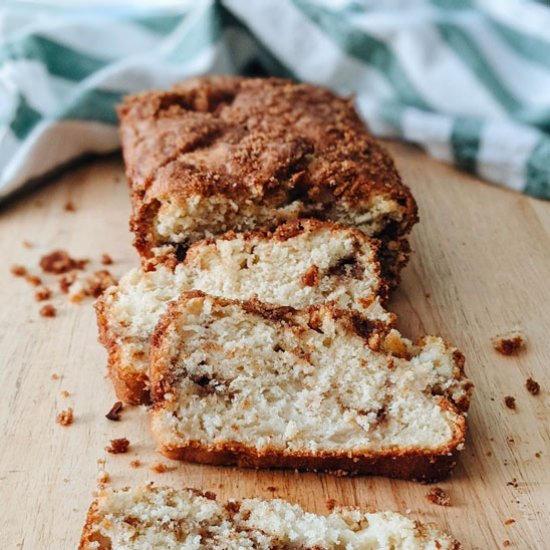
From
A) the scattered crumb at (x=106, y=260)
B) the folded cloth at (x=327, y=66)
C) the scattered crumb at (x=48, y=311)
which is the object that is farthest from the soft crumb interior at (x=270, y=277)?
the folded cloth at (x=327, y=66)

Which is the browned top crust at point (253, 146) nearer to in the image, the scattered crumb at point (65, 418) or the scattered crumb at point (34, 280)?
the scattered crumb at point (34, 280)

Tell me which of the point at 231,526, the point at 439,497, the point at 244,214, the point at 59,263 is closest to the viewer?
the point at 231,526

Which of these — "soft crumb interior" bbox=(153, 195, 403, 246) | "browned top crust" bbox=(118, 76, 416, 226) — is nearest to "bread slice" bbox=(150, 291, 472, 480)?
"soft crumb interior" bbox=(153, 195, 403, 246)

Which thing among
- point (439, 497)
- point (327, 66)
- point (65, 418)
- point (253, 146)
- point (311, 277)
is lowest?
point (65, 418)

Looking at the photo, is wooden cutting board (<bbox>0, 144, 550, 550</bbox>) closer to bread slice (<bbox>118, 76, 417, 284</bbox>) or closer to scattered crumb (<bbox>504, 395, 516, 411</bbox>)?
scattered crumb (<bbox>504, 395, 516, 411</bbox>)

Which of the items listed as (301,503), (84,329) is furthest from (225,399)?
(84,329)

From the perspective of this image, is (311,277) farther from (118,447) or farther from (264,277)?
(118,447)

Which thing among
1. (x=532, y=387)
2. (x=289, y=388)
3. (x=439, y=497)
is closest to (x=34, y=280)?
(x=289, y=388)
